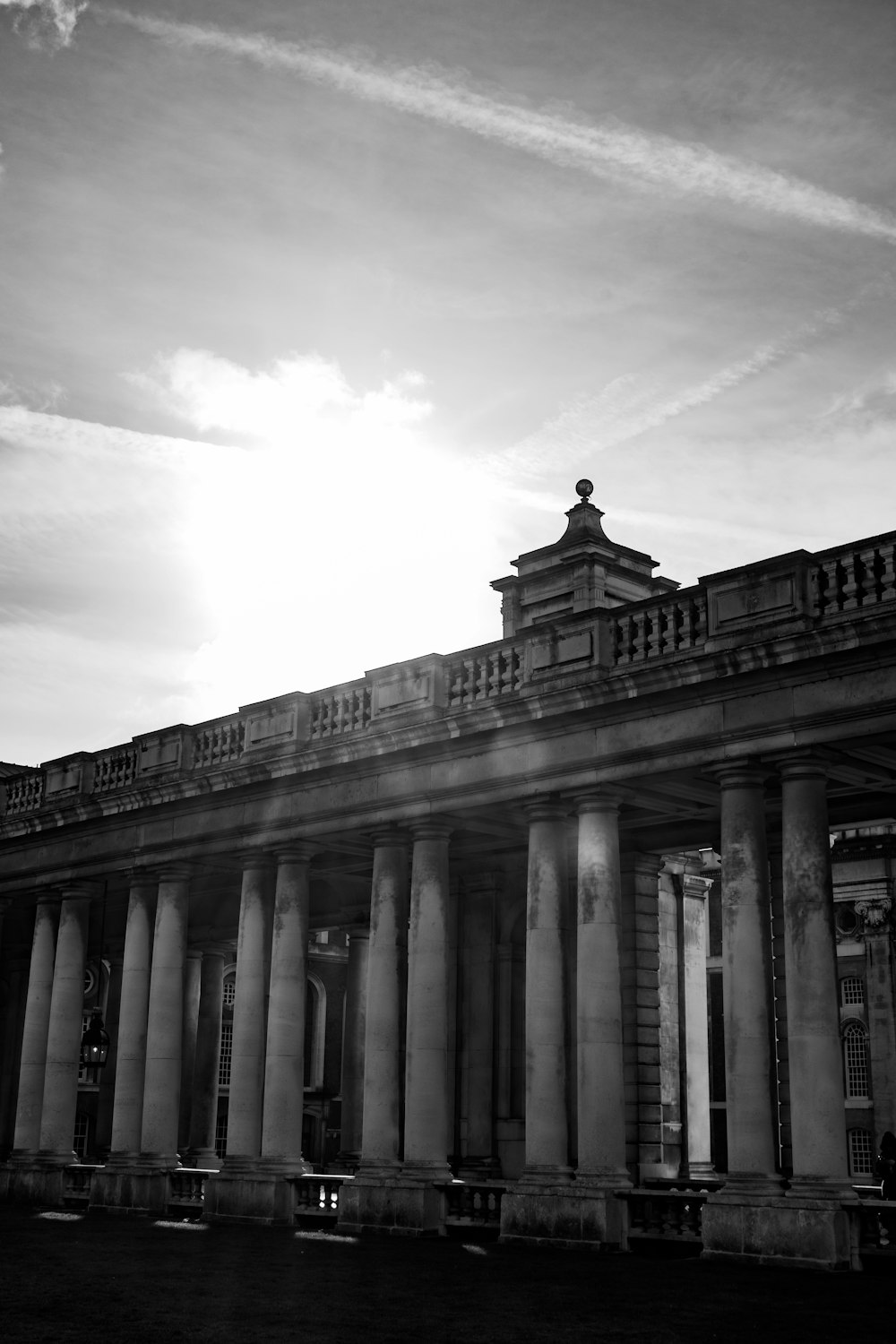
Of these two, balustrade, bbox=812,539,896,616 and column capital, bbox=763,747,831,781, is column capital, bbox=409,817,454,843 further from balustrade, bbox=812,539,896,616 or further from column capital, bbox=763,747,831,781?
balustrade, bbox=812,539,896,616

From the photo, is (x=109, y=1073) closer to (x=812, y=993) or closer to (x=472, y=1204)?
(x=472, y=1204)

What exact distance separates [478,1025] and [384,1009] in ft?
19.3

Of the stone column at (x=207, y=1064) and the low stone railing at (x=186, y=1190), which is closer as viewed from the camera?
the low stone railing at (x=186, y=1190)

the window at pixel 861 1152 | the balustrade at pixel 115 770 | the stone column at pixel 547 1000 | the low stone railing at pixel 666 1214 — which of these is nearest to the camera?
the low stone railing at pixel 666 1214

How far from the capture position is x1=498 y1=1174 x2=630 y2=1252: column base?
24609mm

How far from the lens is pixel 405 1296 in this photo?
1767cm

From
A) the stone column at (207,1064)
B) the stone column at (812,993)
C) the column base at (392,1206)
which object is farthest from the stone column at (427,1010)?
the stone column at (207,1064)

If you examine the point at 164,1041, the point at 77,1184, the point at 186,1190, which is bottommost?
the point at 77,1184

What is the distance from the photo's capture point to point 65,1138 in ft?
126

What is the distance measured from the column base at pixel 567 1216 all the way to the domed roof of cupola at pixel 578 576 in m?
18.9

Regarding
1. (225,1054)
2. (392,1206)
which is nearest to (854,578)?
(392,1206)

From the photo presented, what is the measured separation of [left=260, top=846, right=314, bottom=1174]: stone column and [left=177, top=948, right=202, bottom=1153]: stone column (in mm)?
14092

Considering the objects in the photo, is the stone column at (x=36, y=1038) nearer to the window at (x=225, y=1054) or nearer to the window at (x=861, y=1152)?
the window at (x=225, y=1054)

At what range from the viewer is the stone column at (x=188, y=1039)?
152 feet
